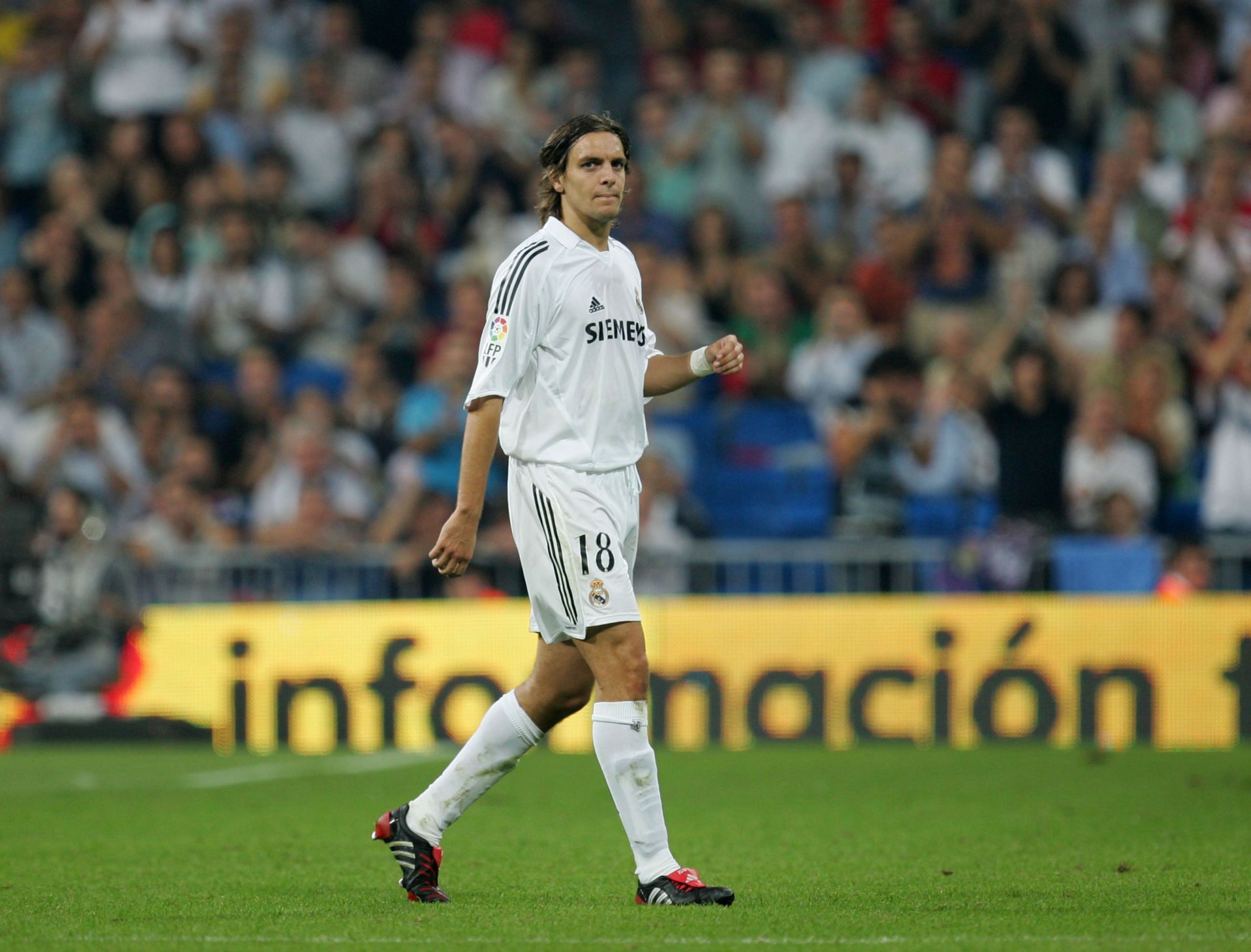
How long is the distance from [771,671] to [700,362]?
727cm

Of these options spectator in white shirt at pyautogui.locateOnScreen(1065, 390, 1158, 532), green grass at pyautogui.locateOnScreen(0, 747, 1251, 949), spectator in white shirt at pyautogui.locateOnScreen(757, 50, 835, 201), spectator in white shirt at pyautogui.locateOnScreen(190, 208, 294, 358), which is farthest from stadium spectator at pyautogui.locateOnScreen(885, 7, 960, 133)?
green grass at pyautogui.locateOnScreen(0, 747, 1251, 949)

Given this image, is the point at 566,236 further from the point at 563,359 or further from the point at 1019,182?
the point at 1019,182

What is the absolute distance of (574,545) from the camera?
6.04m

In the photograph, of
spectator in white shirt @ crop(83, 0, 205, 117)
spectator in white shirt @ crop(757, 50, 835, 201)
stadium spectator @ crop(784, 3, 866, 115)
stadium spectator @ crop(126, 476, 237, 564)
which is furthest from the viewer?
spectator in white shirt @ crop(83, 0, 205, 117)

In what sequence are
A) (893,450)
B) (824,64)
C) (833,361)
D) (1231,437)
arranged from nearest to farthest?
(1231,437) < (893,450) < (833,361) < (824,64)

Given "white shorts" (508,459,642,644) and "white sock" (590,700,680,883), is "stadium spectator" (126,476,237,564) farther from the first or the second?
"white sock" (590,700,680,883)

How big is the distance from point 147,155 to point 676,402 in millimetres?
5645

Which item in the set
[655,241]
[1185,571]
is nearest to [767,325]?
[655,241]

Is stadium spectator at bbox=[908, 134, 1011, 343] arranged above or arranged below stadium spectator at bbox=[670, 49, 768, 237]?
below

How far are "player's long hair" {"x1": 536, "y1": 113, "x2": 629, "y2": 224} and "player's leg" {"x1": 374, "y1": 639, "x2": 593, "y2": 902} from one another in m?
1.44

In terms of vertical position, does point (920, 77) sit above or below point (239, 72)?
below

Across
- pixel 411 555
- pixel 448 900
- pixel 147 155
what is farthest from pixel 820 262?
pixel 448 900

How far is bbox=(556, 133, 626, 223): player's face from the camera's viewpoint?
619cm

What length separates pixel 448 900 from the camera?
6.18 meters
